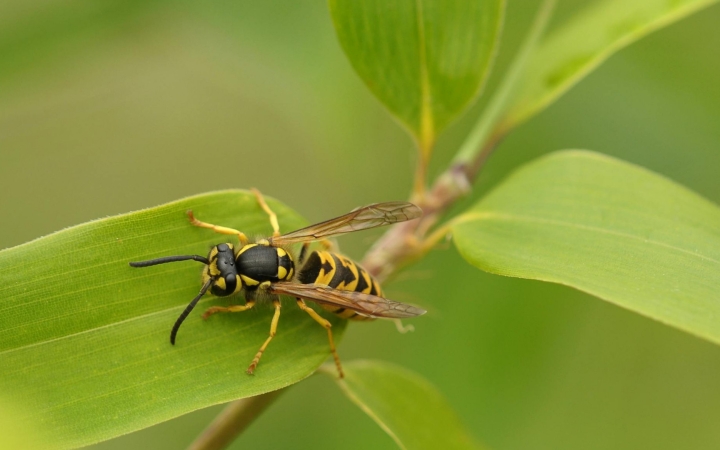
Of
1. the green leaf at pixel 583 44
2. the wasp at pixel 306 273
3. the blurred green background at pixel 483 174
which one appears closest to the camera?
the wasp at pixel 306 273

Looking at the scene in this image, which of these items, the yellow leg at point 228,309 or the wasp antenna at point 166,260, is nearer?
the wasp antenna at point 166,260

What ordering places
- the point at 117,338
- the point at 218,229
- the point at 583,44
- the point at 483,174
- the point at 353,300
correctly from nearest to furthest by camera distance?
1. the point at 117,338
2. the point at 218,229
3. the point at 353,300
4. the point at 583,44
5. the point at 483,174

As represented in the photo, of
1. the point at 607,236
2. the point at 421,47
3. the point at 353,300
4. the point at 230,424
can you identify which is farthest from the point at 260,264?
the point at 607,236

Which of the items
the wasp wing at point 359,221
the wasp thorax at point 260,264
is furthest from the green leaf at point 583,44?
the wasp thorax at point 260,264

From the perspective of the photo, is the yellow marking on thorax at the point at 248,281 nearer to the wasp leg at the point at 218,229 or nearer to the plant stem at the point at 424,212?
the wasp leg at the point at 218,229

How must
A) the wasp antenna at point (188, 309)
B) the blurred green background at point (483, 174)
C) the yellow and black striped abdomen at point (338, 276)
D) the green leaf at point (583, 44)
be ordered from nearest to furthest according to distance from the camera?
the wasp antenna at point (188, 309) < the yellow and black striped abdomen at point (338, 276) < the green leaf at point (583, 44) < the blurred green background at point (483, 174)

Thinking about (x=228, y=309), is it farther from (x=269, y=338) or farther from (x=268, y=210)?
(x=268, y=210)

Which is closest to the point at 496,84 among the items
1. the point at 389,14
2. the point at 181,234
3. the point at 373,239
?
the point at 373,239

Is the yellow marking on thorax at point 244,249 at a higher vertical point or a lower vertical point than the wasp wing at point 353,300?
higher
